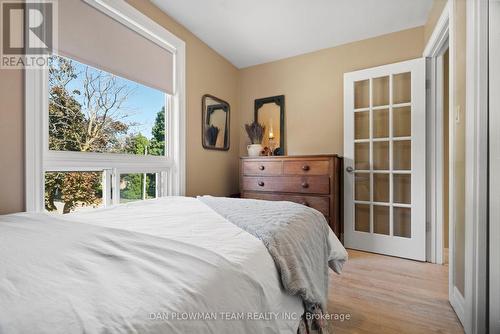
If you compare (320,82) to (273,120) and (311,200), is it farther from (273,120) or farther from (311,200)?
(311,200)

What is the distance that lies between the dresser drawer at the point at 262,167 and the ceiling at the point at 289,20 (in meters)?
1.40

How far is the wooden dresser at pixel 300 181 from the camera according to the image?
8.12ft

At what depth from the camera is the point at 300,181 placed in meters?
2.58

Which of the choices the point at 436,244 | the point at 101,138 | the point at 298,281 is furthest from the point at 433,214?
the point at 101,138

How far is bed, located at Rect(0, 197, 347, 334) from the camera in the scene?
0.42 meters

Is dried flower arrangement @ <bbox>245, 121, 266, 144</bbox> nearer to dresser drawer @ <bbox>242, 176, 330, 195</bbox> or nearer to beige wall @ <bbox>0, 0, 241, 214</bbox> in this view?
beige wall @ <bbox>0, 0, 241, 214</bbox>

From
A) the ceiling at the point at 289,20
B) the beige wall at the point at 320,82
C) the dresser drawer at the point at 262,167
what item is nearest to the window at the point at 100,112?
the ceiling at the point at 289,20

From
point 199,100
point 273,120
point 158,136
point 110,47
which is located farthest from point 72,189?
point 273,120

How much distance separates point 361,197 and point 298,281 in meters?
2.20

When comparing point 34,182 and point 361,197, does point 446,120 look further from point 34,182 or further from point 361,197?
point 34,182

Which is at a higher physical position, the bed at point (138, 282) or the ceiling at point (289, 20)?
the ceiling at point (289, 20)

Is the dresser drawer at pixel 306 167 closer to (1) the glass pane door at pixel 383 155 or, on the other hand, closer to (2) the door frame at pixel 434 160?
(1) the glass pane door at pixel 383 155

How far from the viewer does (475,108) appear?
1302 millimetres

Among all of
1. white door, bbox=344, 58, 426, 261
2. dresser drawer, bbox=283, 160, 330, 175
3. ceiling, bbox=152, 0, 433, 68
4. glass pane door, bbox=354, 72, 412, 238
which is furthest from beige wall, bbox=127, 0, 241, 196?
glass pane door, bbox=354, 72, 412, 238
